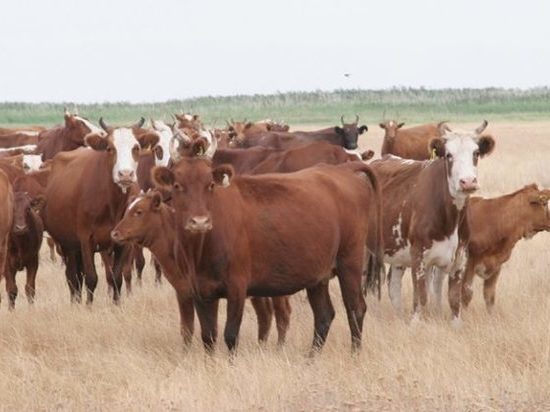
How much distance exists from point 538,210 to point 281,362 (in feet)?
13.7

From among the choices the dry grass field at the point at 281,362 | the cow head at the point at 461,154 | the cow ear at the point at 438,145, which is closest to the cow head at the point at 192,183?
the dry grass field at the point at 281,362

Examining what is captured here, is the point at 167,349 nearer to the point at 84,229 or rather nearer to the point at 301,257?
the point at 301,257

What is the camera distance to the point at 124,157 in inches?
436

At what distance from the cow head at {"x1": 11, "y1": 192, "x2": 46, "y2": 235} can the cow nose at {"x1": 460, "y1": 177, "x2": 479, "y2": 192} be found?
4247 mm

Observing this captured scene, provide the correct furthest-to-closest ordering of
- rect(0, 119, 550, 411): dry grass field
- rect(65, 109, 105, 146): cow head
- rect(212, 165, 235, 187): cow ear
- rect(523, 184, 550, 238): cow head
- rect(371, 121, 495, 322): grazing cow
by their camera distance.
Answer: rect(65, 109, 105, 146): cow head, rect(523, 184, 550, 238): cow head, rect(371, 121, 495, 322): grazing cow, rect(212, 165, 235, 187): cow ear, rect(0, 119, 550, 411): dry grass field

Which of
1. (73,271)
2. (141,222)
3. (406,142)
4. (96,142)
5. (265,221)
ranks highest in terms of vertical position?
(96,142)

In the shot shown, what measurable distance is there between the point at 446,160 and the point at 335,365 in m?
2.63

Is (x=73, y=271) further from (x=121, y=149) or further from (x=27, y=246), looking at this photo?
(x=121, y=149)

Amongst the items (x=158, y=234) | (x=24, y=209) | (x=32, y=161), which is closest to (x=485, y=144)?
(x=158, y=234)

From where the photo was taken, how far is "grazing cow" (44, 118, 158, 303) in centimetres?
1116

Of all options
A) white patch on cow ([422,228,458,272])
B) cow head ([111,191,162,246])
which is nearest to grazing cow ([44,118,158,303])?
cow head ([111,191,162,246])

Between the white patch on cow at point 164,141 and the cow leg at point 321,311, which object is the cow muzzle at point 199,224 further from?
the white patch on cow at point 164,141

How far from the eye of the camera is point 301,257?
327 inches

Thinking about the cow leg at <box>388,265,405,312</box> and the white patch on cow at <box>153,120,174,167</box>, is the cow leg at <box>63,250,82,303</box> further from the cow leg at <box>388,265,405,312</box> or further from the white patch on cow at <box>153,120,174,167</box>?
the cow leg at <box>388,265,405,312</box>
